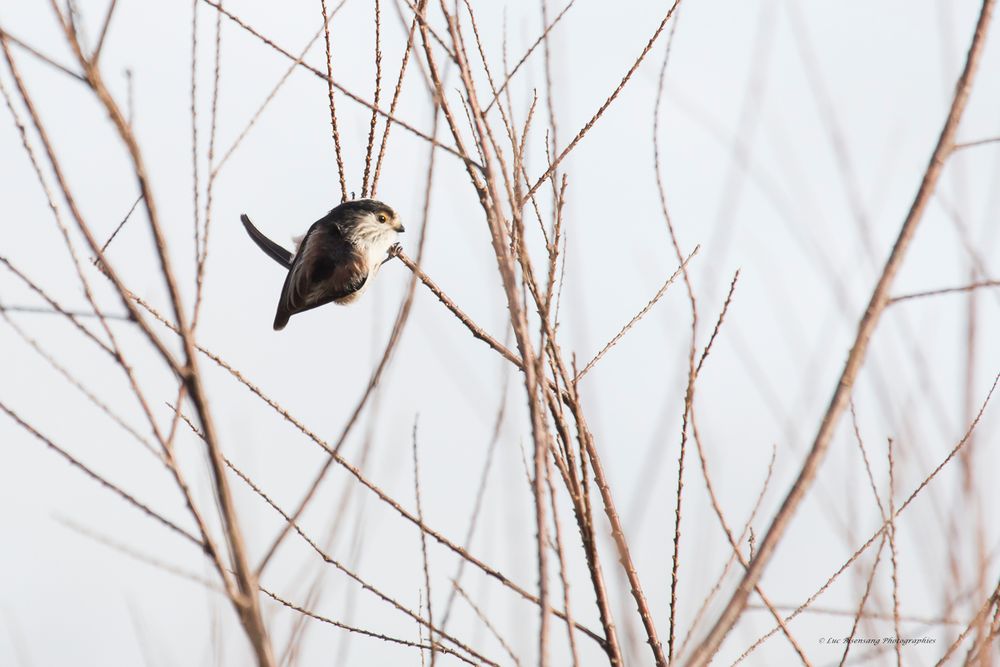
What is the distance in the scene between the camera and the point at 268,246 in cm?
498

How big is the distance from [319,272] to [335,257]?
10cm

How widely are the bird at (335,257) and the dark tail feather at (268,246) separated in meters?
0.30

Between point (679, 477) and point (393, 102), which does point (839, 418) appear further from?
point (393, 102)

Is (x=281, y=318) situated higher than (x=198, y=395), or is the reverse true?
(x=281, y=318)

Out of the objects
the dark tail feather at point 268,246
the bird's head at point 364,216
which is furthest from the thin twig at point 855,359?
the dark tail feather at point 268,246

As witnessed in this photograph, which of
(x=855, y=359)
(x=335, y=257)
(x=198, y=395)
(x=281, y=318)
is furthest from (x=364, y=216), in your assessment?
(x=855, y=359)

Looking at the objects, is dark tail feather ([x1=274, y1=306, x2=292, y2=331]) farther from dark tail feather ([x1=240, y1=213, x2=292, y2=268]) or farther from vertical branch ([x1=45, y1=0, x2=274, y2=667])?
vertical branch ([x1=45, y1=0, x2=274, y2=667])

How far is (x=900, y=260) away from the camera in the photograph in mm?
1740

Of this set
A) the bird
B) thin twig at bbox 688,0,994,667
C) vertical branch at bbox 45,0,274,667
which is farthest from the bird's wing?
thin twig at bbox 688,0,994,667

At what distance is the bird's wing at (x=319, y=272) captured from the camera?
4.44 meters

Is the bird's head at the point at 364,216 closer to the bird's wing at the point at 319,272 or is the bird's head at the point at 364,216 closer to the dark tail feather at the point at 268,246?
the bird's wing at the point at 319,272

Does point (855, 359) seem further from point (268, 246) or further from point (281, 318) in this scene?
point (268, 246)

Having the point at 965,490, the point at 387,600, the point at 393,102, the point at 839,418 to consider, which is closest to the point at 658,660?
the point at 387,600

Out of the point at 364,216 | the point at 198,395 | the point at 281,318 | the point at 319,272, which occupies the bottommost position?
the point at 198,395
